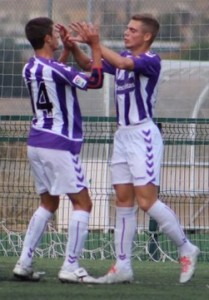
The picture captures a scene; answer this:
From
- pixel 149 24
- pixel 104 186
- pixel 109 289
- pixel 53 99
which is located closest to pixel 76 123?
pixel 53 99

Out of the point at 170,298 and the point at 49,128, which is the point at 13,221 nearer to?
the point at 49,128

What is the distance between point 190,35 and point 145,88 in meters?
5.59

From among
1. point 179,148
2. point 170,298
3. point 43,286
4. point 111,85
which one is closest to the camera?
point 170,298

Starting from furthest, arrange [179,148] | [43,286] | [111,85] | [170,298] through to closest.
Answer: [111,85], [179,148], [43,286], [170,298]

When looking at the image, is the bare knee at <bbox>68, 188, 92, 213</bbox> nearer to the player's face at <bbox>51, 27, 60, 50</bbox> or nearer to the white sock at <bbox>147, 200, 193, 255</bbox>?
the white sock at <bbox>147, 200, 193, 255</bbox>

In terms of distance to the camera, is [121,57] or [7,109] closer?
[121,57]

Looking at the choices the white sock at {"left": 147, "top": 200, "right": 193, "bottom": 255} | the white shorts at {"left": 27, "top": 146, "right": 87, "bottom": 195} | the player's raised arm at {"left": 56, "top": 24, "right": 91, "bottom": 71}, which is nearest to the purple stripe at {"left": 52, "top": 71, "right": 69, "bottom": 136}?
the white shorts at {"left": 27, "top": 146, "right": 87, "bottom": 195}

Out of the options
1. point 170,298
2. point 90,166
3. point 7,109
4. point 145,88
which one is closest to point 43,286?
point 170,298

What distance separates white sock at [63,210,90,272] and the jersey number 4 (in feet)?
2.50

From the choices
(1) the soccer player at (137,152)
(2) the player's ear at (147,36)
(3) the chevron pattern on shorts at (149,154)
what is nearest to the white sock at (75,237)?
(1) the soccer player at (137,152)

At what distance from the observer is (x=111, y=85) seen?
14.1 m

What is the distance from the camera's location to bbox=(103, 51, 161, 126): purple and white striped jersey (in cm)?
861

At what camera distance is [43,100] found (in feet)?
28.1

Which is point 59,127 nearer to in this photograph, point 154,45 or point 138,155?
point 138,155
